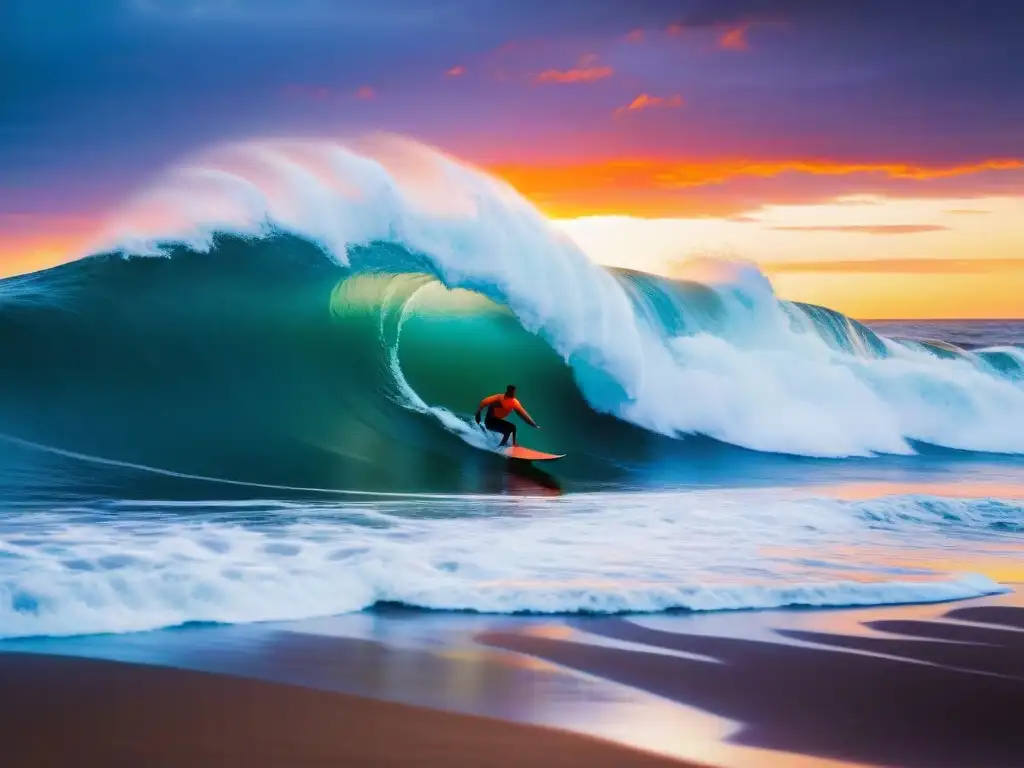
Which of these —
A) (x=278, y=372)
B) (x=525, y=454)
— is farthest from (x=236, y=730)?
(x=278, y=372)

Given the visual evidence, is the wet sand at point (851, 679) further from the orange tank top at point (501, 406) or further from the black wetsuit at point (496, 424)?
the orange tank top at point (501, 406)

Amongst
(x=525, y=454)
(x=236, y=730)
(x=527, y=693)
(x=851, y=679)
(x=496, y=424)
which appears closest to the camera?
(x=236, y=730)

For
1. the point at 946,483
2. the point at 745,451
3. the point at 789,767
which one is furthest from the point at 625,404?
the point at 789,767

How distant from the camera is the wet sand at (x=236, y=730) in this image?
2.99 meters

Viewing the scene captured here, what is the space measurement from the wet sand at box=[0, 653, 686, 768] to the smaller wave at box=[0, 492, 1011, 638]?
87cm

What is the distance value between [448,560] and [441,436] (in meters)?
4.99

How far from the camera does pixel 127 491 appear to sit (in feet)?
25.8

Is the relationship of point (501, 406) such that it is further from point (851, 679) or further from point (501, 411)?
point (851, 679)

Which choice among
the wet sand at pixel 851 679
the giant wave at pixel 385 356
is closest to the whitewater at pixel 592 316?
the giant wave at pixel 385 356

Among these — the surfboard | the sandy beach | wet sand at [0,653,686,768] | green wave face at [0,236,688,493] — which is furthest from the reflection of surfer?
wet sand at [0,653,686,768]

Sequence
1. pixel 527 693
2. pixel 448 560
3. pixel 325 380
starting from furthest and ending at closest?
pixel 325 380, pixel 448 560, pixel 527 693

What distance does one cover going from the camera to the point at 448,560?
5723 millimetres

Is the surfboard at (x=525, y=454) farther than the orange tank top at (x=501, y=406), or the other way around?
the orange tank top at (x=501, y=406)

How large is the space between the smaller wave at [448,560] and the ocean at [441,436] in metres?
0.02
